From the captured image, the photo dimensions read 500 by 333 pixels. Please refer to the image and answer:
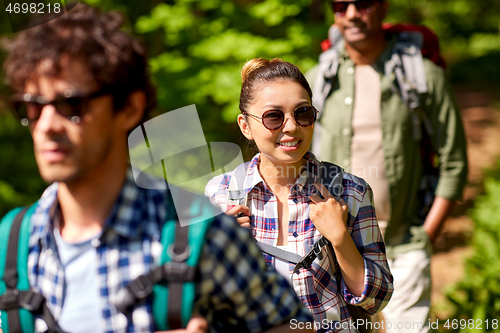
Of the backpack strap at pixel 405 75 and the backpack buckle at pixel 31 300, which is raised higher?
the backpack strap at pixel 405 75

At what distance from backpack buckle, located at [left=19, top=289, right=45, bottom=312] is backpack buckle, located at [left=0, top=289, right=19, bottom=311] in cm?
1

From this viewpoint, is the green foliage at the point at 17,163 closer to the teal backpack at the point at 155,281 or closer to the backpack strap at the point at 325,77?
the backpack strap at the point at 325,77

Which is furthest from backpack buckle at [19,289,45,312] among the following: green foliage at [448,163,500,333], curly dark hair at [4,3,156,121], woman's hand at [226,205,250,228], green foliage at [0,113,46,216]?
green foliage at [0,113,46,216]

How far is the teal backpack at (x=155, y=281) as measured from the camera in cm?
147

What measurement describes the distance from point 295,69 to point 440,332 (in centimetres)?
323

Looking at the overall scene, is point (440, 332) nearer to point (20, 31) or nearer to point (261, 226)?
A: point (261, 226)

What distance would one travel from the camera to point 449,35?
19016 millimetres

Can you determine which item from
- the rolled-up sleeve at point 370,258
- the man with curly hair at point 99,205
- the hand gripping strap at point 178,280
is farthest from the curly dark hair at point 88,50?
the rolled-up sleeve at point 370,258

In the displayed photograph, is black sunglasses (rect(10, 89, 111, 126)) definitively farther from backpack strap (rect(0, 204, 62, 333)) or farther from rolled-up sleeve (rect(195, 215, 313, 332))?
rolled-up sleeve (rect(195, 215, 313, 332))

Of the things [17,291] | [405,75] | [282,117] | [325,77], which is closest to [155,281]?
[17,291]

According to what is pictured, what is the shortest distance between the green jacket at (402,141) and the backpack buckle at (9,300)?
2543mm

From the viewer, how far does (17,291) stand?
60.2 inches

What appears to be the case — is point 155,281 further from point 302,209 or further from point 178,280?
point 302,209

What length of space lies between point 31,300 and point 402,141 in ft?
8.83
